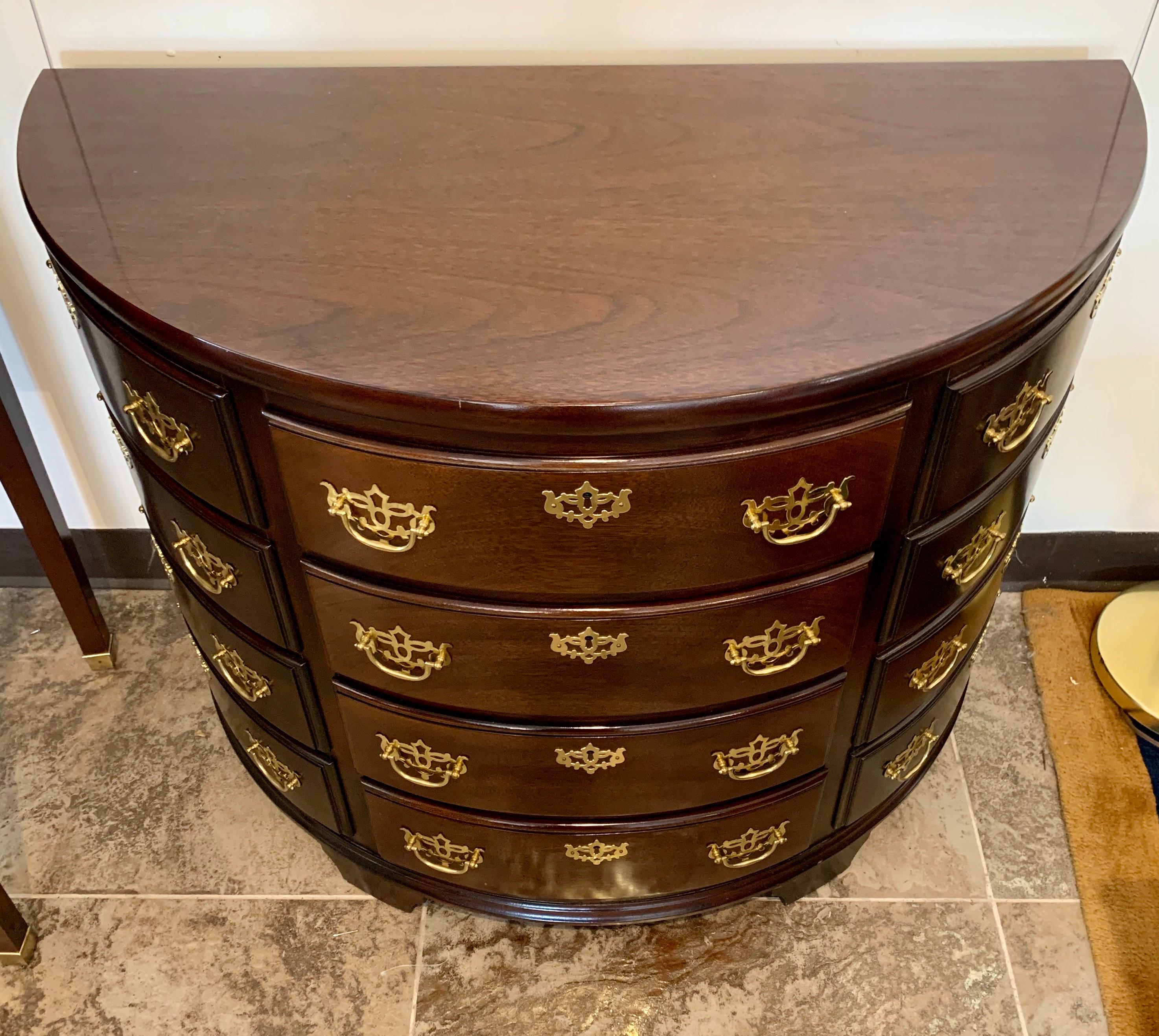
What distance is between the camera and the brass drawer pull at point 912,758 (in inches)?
45.1

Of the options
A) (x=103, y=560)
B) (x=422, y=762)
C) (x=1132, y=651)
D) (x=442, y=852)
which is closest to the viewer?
(x=422, y=762)

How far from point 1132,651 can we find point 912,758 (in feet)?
1.88

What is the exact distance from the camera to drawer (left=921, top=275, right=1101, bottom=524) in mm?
760

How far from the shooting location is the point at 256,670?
101 centimetres

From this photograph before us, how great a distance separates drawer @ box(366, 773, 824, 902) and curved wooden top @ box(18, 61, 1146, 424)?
528 mm

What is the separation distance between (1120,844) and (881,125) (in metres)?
0.98

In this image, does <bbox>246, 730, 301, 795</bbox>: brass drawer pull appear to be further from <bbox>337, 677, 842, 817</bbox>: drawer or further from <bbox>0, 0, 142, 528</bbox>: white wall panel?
<bbox>0, 0, 142, 528</bbox>: white wall panel

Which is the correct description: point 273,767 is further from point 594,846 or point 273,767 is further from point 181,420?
point 181,420

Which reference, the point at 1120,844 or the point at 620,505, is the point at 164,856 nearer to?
the point at 620,505

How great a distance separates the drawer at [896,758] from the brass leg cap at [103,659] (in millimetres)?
1083

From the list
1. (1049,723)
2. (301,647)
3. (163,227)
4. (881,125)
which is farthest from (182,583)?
(1049,723)

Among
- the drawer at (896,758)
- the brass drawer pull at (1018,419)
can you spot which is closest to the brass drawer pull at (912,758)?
the drawer at (896,758)

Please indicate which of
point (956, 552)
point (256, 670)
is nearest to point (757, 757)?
point (956, 552)

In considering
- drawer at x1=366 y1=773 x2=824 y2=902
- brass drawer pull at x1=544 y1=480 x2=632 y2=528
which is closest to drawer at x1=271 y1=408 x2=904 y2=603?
brass drawer pull at x1=544 y1=480 x2=632 y2=528
